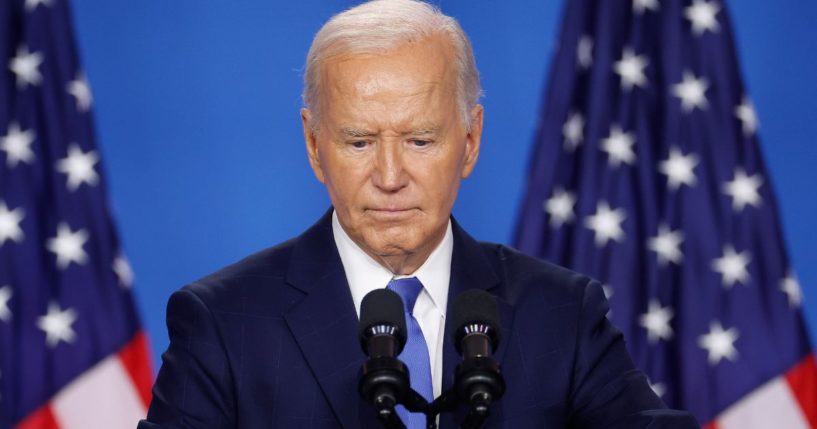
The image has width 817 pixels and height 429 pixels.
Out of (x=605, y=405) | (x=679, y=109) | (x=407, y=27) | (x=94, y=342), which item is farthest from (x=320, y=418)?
(x=679, y=109)

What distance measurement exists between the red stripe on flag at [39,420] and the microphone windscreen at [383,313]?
237 centimetres

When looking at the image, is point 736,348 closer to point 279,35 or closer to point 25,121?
point 279,35

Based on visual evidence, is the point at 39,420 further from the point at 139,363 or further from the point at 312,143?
the point at 312,143

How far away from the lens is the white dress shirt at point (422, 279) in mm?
2180

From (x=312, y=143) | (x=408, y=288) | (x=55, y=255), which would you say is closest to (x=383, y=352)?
(x=408, y=288)

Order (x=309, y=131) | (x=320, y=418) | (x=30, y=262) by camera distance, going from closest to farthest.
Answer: (x=320, y=418), (x=309, y=131), (x=30, y=262)

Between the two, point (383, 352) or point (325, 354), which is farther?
point (325, 354)

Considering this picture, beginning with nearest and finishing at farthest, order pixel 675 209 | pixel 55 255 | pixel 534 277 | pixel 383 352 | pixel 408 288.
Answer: pixel 383 352
pixel 408 288
pixel 534 277
pixel 55 255
pixel 675 209

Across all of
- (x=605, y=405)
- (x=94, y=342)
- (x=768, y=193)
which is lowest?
(x=605, y=405)

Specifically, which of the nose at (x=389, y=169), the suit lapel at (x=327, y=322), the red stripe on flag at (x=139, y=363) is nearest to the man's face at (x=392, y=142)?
the nose at (x=389, y=169)

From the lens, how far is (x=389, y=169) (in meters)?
2.03

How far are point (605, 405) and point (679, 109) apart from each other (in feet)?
6.09

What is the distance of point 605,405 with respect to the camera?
208 cm

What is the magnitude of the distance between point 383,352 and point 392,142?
0.60m
